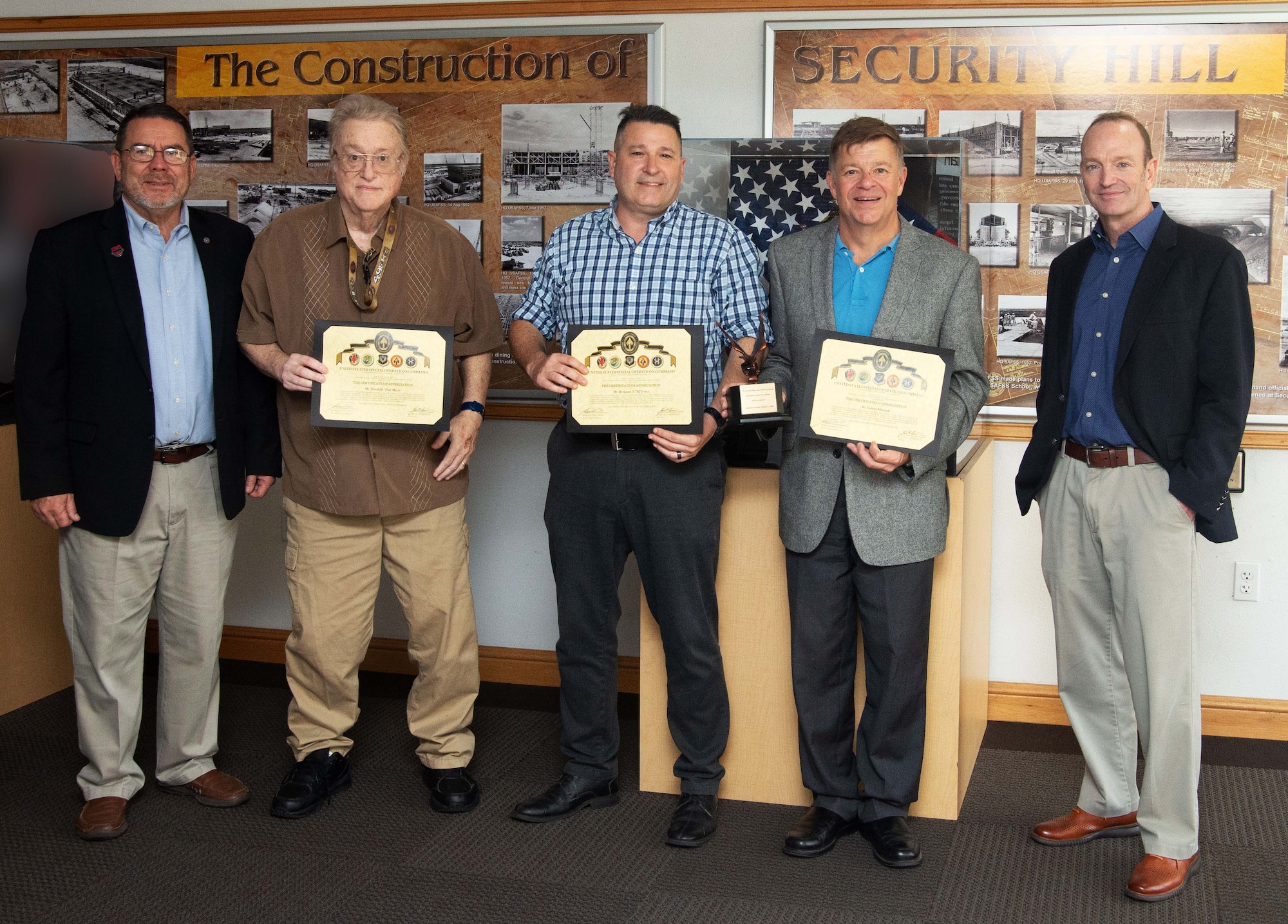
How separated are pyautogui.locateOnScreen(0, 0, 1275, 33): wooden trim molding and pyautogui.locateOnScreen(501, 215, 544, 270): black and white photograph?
0.68 m

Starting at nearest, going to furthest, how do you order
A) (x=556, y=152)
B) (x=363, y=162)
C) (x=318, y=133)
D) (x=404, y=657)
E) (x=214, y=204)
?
(x=363, y=162), (x=556, y=152), (x=318, y=133), (x=214, y=204), (x=404, y=657)

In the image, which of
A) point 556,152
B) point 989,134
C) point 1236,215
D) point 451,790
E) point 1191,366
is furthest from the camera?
point 556,152

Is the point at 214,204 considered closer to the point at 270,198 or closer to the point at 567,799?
the point at 270,198

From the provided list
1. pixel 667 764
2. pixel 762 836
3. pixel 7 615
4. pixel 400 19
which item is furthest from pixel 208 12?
pixel 762 836

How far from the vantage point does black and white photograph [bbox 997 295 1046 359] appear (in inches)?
138

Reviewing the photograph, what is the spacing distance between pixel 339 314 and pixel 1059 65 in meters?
2.31

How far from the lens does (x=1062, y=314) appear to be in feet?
8.68

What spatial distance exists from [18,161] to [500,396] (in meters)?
1.74

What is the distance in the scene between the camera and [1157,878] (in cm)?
249

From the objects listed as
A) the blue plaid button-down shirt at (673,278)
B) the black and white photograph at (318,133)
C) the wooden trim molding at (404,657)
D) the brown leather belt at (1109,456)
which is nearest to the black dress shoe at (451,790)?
the wooden trim molding at (404,657)

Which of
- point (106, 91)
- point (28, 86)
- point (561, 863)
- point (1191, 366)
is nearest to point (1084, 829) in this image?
point (1191, 366)

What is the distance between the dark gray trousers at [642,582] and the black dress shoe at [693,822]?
28mm

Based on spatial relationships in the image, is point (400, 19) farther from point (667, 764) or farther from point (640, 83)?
point (667, 764)

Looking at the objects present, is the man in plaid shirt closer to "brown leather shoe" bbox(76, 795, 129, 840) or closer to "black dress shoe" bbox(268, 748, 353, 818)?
"black dress shoe" bbox(268, 748, 353, 818)
